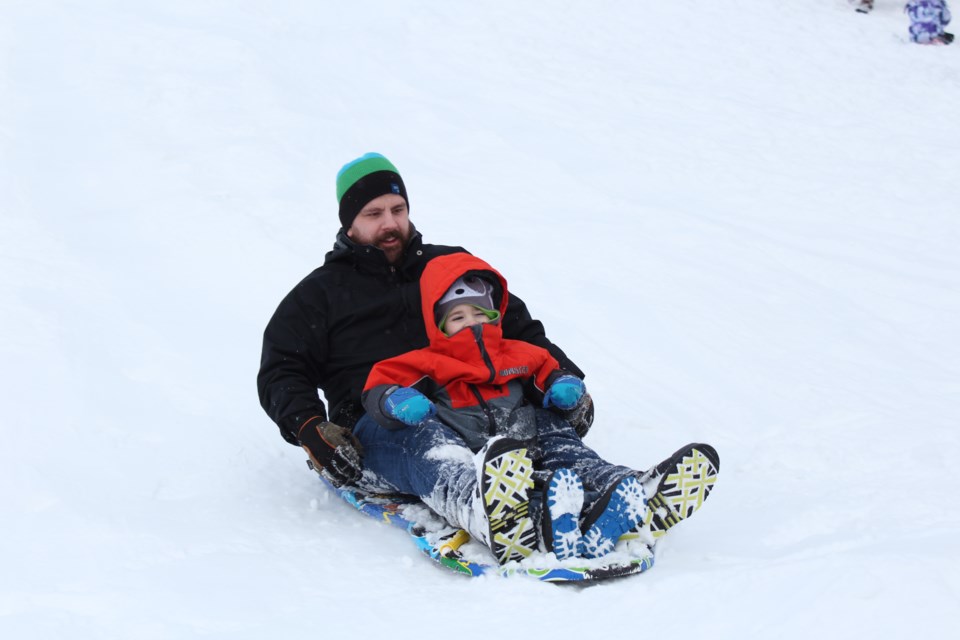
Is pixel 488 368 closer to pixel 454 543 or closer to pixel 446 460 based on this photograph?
pixel 446 460

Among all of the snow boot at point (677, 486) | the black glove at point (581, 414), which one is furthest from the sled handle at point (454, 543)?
the black glove at point (581, 414)

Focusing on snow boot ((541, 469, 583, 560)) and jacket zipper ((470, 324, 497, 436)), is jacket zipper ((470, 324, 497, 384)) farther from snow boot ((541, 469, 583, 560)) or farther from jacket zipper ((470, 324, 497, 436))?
snow boot ((541, 469, 583, 560))

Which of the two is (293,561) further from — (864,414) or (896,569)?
(864,414)

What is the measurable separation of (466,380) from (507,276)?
2.61m

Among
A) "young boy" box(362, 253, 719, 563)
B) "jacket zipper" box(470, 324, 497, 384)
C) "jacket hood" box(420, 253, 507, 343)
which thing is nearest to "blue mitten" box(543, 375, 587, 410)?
"young boy" box(362, 253, 719, 563)

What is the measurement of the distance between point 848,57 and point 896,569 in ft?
28.0

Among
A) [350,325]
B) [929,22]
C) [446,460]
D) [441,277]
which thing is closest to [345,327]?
[350,325]

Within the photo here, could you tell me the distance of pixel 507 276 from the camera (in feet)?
18.3

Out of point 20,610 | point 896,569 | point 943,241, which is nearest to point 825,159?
point 943,241

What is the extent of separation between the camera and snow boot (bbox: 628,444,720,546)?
2.61 m

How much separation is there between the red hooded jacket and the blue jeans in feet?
0.23

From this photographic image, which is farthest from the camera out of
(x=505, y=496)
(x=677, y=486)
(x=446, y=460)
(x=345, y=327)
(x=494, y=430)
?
(x=345, y=327)

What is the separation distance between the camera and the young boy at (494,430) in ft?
8.27

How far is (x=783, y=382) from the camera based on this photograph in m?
4.41
